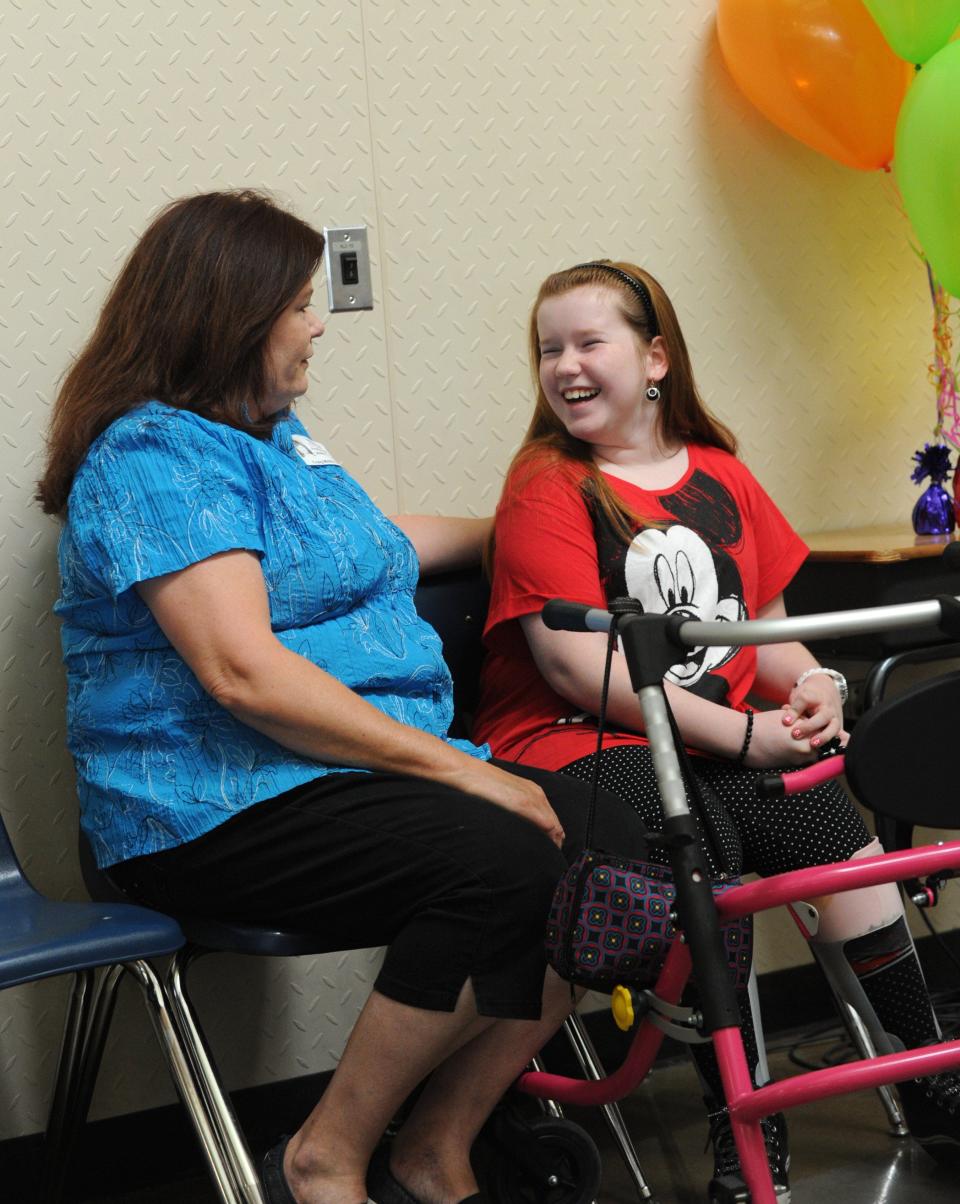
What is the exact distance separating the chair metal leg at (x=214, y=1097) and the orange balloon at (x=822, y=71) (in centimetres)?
176

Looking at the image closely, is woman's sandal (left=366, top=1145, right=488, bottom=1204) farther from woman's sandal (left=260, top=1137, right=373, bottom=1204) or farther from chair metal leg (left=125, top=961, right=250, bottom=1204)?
chair metal leg (left=125, top=961, right=250, bottom=1204)

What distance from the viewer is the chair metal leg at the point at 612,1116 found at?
A: 6.81ft

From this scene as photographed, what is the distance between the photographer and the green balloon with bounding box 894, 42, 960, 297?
2223mm

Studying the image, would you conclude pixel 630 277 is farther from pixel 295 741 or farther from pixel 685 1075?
pixel 685 1075

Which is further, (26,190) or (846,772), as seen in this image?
(26,190)

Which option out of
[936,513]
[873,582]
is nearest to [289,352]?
[873,582]

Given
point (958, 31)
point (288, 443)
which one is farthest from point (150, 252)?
point (958, 31)

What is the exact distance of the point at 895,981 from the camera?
2037mm

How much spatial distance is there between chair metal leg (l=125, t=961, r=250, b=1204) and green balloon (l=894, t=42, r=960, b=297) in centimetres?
166

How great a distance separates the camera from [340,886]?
5.58 ft

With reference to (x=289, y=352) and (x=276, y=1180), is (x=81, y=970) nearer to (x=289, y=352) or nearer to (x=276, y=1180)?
(x=276, y=1180)

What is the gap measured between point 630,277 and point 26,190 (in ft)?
Result: 3.07

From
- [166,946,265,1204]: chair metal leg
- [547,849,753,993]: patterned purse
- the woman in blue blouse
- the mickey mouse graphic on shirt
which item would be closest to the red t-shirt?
the mickey mouse graphic on shirt

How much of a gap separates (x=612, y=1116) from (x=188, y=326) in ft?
4.21
